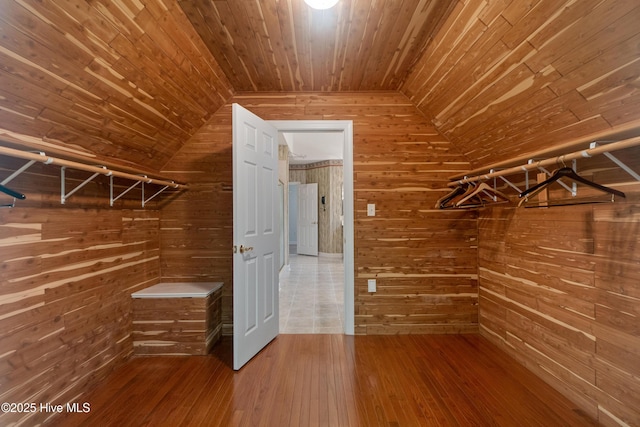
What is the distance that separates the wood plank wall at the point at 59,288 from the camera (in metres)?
1.45

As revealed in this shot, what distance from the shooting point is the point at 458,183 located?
8.39 feet

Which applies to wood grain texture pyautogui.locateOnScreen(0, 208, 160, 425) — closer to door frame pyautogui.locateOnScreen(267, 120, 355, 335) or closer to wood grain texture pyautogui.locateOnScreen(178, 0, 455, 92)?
wood grain texture pyautogui.locateOnScreen(178, 0, 455, 92)

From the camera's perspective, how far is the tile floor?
295 centimetres

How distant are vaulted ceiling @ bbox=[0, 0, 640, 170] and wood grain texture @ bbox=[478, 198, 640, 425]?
565 mm

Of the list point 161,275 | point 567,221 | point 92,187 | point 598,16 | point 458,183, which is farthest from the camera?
point 161,275

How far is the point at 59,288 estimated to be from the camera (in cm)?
172

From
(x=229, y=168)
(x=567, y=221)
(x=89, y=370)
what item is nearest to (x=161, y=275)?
(x=89, y=370)

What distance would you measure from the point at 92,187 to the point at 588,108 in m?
3.23

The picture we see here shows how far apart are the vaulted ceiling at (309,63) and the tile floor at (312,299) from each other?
88.7 inches

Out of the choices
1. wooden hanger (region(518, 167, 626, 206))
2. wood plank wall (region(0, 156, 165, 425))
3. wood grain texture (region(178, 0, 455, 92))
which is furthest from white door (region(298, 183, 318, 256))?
wooden hanger (region(518, 167, 626, 206))

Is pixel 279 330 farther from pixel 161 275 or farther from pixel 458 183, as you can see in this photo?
pixel 458 183

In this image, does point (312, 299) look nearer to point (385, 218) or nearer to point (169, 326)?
point (385, 218)

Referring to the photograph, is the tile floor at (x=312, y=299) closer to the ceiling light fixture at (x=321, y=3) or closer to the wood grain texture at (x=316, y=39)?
the wood grain texture at (x=316, y=39)

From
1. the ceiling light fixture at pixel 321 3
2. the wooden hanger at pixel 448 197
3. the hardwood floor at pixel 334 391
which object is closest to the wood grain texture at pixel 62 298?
the hardwood floor at pixel 334 391
